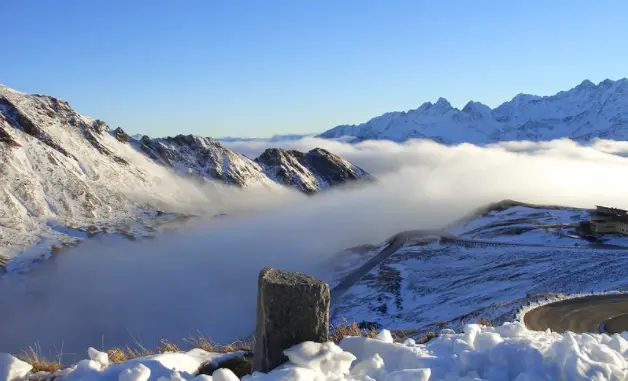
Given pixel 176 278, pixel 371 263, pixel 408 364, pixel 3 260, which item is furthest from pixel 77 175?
pixel 408 364

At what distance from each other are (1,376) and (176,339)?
2237 inches

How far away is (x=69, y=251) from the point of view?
89375 mm

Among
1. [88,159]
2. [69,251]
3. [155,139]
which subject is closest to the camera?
[69,251]

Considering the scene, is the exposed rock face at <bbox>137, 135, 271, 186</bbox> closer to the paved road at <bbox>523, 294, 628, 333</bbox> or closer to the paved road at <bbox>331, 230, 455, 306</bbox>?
the paved road at <bbox>331, 230, 455, 306</bbox>

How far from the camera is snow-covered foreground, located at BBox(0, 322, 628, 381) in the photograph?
6645mm

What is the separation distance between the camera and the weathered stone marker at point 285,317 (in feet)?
24.7

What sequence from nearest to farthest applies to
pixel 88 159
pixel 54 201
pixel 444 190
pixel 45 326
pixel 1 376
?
pixel 1 376 → pixel 45 326 → pixel 54 201 → pixel 88 159 → pixel 444 190

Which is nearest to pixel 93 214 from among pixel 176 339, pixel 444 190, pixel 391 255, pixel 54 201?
pixel 54 201

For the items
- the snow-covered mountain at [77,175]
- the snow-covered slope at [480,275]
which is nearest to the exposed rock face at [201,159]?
the snow-covered mountain at [77,175]

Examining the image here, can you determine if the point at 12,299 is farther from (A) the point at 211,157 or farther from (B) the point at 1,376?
(A) the point at 211,157

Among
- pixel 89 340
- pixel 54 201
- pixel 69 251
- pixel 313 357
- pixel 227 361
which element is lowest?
pixel 89 340

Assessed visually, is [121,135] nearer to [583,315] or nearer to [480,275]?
[480,275]

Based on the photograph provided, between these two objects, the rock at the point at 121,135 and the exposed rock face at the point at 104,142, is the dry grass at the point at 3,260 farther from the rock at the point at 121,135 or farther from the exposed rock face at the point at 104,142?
the rock at the point at 121,135

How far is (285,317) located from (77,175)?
124 meters
